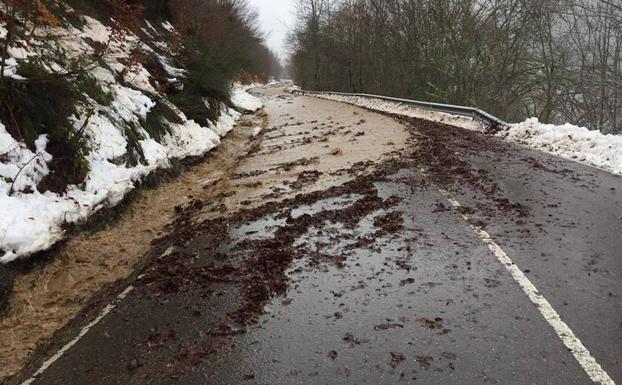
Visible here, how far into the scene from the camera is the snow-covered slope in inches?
258

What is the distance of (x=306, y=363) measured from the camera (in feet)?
13.7

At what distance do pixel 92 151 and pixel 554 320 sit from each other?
7564 mm

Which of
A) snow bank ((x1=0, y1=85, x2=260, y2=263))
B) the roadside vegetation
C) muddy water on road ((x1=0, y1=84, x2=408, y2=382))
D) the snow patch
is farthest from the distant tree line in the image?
snow bank ((x1=0, y1=85, x2=260, y2=263))

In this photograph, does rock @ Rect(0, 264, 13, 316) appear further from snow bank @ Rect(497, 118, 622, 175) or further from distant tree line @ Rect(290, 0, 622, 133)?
distant tree line @ Rect(290, 0, 622, 133)

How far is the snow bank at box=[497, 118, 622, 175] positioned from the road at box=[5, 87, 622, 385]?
1.51m

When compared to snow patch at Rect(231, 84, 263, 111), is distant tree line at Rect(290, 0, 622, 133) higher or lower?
higher

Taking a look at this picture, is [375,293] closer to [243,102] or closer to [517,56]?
[517,56]

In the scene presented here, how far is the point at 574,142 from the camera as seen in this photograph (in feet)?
40.4

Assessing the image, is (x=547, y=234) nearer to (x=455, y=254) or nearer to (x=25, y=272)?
(x=455, y=254)

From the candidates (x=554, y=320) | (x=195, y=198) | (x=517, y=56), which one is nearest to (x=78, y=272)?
(x=195, y=198)

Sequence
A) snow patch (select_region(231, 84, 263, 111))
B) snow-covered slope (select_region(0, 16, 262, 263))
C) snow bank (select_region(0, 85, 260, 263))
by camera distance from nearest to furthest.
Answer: snow bank (select_region(0, 85, 260, 263)) < snow-covered slope (select_region(0, 16, 262, 263)) < snow patch (select_region(231, 84, 263, 111))

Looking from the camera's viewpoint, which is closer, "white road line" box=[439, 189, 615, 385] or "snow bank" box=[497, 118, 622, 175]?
"white road line" box=[439, 189, 615, 385]

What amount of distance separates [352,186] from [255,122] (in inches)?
559

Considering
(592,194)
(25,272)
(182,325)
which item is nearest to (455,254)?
(182,325)
